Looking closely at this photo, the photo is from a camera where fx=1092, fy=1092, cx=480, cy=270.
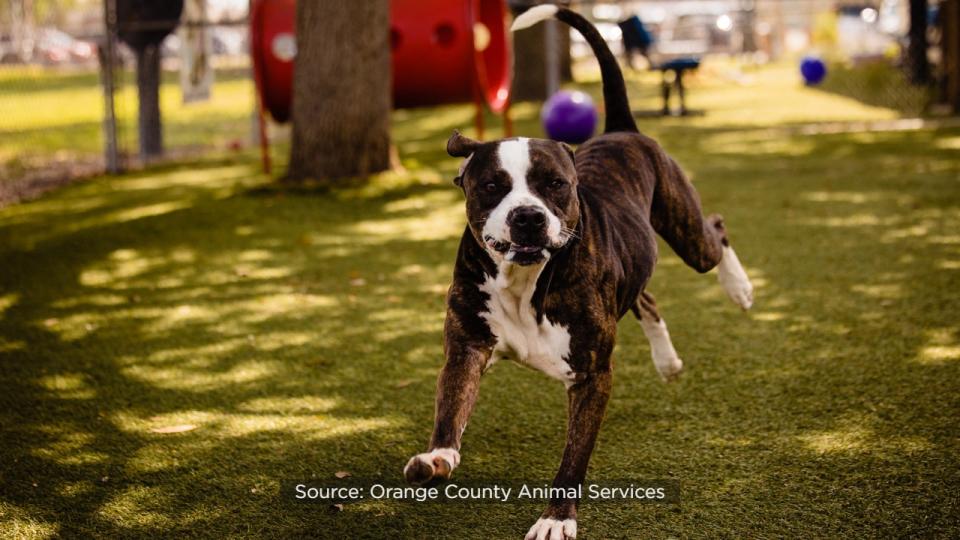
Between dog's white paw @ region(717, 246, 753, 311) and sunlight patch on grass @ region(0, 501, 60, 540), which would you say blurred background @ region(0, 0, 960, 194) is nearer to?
dog's white paw @ region(717, 246, 753, 311)

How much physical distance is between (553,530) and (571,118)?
350 inches

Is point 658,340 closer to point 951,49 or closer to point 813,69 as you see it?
point 951,49

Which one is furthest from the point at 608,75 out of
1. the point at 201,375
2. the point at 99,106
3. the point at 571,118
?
the point at 99,106

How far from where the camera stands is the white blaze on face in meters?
3.14

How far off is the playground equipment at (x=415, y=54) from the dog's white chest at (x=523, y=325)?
25.9ft

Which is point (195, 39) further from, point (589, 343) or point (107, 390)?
point (589, 343)

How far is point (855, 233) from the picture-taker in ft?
24.7

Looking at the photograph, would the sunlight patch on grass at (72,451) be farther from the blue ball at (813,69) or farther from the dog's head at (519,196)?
the blue ball at (813,69)

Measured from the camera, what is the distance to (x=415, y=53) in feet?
37.0

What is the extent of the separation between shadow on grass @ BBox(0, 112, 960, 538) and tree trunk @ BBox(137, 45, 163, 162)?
4.12 meters

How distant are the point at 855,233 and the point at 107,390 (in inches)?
200

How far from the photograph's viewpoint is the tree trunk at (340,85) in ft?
30.9

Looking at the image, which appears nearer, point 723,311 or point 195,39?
point 723,311

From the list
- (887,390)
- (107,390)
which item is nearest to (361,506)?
(107,390)
